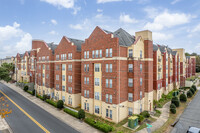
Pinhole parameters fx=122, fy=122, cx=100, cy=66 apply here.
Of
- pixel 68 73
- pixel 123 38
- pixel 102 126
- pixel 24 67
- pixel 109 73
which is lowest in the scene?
pixel 102 126

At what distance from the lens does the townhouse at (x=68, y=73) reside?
33.2 m

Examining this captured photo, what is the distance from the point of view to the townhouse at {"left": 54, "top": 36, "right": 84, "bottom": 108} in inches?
1309

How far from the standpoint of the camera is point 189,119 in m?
26.3

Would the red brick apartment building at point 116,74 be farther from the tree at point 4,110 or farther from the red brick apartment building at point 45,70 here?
the red brick apartment building at point 45,70

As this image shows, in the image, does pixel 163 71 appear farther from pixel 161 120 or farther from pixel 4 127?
pixel 4 127

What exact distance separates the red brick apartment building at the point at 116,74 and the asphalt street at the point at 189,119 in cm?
710

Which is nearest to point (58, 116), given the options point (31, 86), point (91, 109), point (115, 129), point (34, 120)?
point (34, 120)

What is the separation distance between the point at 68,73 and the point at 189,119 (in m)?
31.1

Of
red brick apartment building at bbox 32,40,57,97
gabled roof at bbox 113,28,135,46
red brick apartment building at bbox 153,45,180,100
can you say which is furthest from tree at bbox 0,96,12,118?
red brick apartment building at bbox 153,45,180,100

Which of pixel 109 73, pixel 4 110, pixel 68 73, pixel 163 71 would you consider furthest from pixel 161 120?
pixel 4 110

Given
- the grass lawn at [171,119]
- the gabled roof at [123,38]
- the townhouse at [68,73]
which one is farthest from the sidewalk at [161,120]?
the townhouse at [68,73]

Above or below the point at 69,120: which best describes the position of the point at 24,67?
above

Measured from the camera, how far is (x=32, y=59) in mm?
52438

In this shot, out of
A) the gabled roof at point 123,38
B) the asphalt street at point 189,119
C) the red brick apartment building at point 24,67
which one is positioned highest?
the gabled roof at point 123,38
